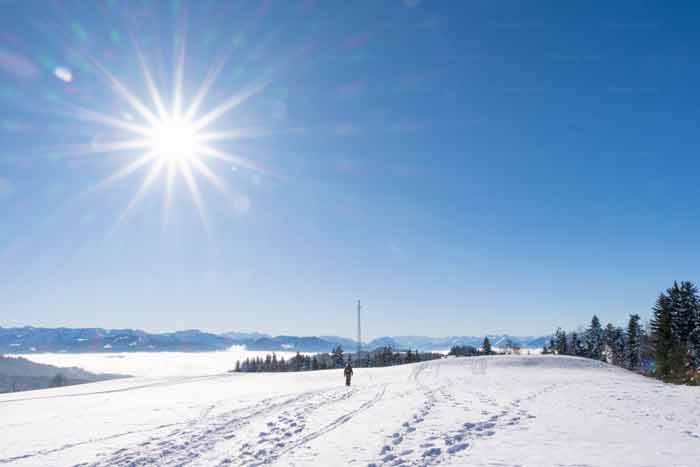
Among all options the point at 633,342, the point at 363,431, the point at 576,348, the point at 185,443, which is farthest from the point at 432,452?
the point at 576,348

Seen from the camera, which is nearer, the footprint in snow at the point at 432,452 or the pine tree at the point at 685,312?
the footprint in snow at the point at 432,452

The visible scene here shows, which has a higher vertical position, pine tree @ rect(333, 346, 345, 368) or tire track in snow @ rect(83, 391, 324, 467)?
tire track in snow @ rect(83, 391, 324, 467)

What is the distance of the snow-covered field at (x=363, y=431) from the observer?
10.0 meters

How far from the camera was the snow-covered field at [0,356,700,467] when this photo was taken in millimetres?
10016

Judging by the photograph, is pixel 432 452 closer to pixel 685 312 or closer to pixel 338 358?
pixel 685 312

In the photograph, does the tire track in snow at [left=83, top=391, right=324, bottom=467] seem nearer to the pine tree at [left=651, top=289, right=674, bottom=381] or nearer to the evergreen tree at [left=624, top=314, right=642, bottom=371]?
the pine tree at [left=651, top=289, right=674, bottom=381]

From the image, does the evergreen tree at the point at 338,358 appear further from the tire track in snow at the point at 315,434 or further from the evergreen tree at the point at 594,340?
the tire track in snow at the point at 315,434

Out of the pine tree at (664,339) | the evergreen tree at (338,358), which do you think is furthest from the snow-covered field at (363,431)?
the evergreen tree at (338,358)

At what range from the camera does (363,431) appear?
12.8m

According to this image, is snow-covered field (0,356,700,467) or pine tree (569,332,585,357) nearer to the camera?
snow-covered field (0,356,700,467)

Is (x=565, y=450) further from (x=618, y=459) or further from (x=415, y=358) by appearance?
(x=415, y=358)

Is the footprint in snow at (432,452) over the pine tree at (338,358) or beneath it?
over

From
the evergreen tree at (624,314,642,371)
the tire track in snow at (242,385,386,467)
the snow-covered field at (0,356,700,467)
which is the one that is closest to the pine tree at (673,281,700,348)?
the evergreen tree at (624,314,642,371)

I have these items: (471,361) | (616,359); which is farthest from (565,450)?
(616,359)
